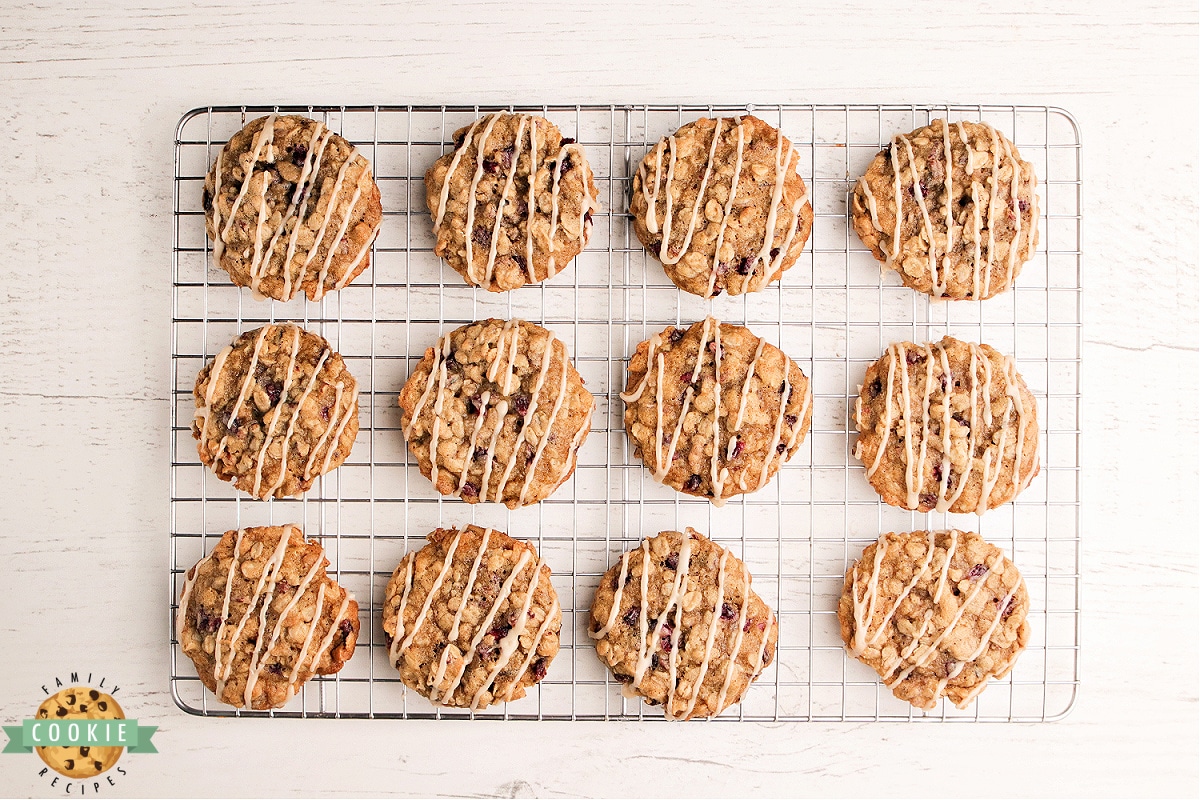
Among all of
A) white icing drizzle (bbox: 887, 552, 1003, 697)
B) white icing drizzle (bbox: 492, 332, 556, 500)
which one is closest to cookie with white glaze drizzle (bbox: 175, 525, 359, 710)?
white icing drizzle (bbox: 492, 332, 556, 500)

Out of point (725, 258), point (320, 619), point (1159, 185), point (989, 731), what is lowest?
point (989, 731)

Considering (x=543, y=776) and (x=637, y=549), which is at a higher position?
(x=637, y=549)

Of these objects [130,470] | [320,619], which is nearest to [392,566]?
[320,619]

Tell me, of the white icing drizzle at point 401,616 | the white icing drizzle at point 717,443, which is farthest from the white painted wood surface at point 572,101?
the white icing drizzle at point 717,443

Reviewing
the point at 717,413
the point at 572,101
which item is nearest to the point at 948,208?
the point at 717,413

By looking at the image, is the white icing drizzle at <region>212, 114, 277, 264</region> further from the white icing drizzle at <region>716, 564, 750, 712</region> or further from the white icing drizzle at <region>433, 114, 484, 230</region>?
the white icing drizzle at <region>716, 564, 750, 712</region>

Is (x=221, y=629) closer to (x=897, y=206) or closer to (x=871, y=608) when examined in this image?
(x=871, y=608)

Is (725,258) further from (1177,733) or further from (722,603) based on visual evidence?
(1177,733)
